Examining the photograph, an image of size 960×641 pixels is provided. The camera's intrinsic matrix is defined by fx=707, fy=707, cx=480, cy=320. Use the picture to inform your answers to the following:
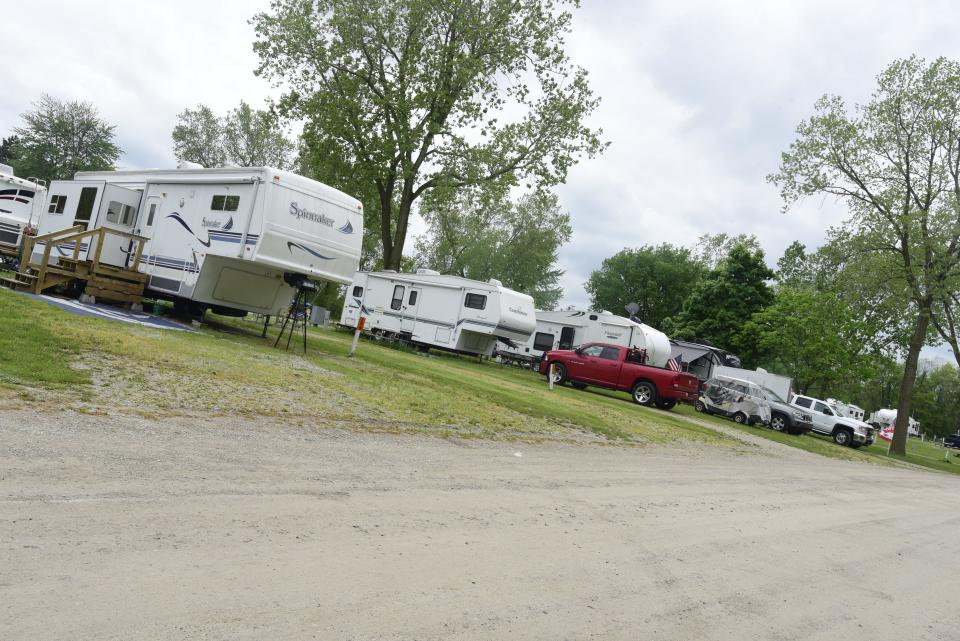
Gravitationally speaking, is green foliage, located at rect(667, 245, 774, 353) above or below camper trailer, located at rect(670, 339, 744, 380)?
above

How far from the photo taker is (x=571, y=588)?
418 cm

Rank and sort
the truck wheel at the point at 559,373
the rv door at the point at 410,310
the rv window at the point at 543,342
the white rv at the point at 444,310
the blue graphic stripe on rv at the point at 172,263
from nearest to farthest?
the blue graphic stripe on rv at the point at 172,263
the truck wheel at the point at 559,373
the white rv at the point at 444,310
the rv door at the point at 410,310
the rv window at the point at 543,342

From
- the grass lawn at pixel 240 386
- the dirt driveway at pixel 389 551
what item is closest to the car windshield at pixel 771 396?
the grass lawn at pixel 240 386

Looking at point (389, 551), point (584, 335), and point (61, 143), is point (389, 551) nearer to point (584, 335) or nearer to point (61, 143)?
point (584, 335)

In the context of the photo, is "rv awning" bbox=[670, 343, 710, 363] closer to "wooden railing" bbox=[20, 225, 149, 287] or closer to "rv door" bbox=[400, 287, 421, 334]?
"rv door" bbox=[400, 287, 421, 334]

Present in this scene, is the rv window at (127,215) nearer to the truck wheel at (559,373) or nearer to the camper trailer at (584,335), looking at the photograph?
the camper trailer at (584,335)

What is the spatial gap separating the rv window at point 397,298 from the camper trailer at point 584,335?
4.44 m

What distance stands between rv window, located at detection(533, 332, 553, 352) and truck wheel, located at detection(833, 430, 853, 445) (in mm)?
12313

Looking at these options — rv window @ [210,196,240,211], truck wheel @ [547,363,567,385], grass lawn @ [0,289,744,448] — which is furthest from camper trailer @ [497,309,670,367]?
rv window @ [210,196,240,211]

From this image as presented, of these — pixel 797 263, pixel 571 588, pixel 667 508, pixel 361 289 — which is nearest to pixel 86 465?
pixel 571 588

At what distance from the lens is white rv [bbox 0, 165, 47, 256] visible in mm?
23203

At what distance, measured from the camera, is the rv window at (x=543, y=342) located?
33.0m

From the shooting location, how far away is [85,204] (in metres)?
16.8

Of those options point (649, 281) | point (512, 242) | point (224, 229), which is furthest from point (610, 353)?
point (649, 281)
